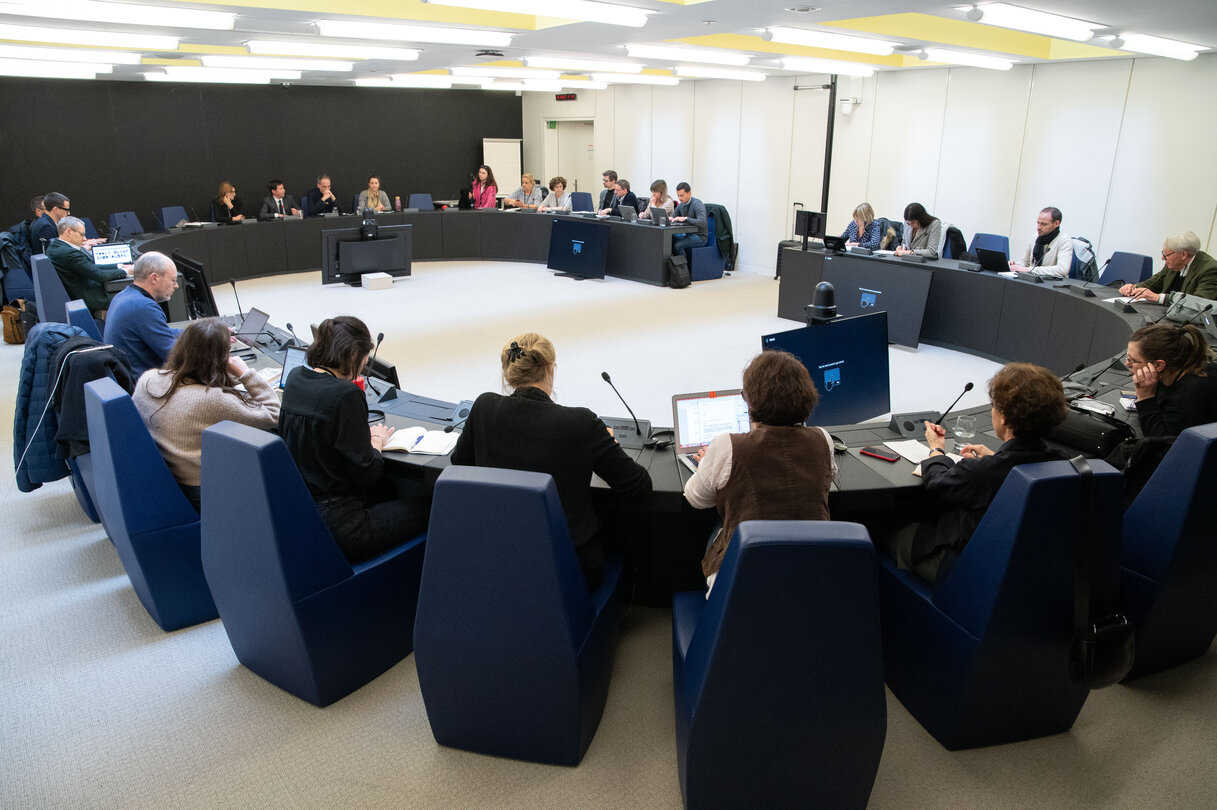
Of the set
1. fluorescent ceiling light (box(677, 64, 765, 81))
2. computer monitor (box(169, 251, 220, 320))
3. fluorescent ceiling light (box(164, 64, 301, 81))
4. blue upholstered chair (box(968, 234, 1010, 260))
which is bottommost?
computer monitor (box(169, 251, 220, 320))

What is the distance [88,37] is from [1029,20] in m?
7.34

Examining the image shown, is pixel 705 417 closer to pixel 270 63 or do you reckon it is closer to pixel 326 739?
pixel 326 739

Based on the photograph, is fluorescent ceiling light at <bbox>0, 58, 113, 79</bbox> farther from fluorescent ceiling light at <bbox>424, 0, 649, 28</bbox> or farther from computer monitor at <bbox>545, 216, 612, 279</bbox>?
fluorescent ceiling light at <bbox>424, 0, 649, 28</bbox>

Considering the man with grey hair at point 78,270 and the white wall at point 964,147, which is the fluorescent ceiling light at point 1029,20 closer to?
the white wall at point 964,147

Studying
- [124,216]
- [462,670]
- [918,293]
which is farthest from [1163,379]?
[124,216]

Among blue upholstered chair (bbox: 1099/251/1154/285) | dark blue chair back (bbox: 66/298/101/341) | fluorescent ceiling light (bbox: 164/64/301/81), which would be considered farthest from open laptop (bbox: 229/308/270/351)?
blue upholstered chair (bbox: 1099/251/1154/285)

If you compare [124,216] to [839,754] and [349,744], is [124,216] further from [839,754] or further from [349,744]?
[839,754]

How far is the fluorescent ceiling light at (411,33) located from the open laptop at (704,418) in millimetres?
4303

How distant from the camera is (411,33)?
6449 millimetres

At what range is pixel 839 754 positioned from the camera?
2117mm

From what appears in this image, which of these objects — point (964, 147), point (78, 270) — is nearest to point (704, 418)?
point (78, 270)

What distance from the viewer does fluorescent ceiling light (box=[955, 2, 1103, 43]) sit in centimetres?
505

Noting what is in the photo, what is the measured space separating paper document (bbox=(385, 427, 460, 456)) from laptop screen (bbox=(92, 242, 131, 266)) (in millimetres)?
4812

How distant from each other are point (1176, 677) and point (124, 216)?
12.0 m
